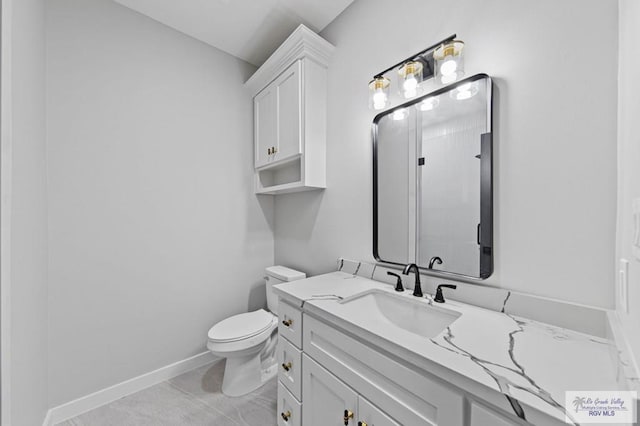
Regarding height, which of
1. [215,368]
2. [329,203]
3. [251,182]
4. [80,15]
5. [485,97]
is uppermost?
[80,15]

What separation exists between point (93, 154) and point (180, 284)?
1.08 metres

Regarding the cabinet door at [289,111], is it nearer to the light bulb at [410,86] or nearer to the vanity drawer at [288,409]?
the light bulb at [410,86]

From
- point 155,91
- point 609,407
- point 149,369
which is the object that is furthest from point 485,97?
point 149,369

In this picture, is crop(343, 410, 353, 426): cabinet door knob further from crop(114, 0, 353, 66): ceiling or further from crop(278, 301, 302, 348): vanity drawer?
crop(114, 0, 353, 66): ceiling

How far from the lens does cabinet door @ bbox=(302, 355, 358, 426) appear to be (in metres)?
0.92

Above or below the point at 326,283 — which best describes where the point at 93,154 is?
above

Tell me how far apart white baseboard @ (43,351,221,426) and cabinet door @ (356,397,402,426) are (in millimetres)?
1659

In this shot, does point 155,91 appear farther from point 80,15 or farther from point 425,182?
point 425,182

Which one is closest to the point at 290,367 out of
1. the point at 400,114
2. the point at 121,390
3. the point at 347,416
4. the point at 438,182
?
the point at 347,416

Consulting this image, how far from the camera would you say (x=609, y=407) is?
18.9 inches

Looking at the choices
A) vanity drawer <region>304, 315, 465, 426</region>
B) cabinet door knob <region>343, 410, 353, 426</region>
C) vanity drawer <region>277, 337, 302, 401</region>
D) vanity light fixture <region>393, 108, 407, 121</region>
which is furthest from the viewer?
vanity light fixture <region>393, 108, 407, 121</region>

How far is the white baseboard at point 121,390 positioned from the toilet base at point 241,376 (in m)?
0.37

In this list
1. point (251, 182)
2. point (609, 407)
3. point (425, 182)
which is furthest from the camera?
point (251, 182)

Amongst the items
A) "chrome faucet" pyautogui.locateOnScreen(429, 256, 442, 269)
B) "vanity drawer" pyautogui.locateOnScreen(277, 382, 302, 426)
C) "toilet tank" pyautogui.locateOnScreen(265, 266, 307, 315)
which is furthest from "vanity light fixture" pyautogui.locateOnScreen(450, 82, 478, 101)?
"vanity drawer" pyautogui.locateOnScreen(277, 382, 302, 426)
